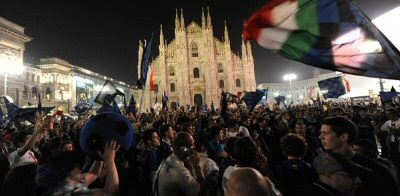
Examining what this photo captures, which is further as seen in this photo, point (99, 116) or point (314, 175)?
point (314, 175)

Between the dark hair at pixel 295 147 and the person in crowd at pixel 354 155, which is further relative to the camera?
the dark hair at pixel 295 147

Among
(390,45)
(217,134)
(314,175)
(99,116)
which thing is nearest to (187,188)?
(99,116)

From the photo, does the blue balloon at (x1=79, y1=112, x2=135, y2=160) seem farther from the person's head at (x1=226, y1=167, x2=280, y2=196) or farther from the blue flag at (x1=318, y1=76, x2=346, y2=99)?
the blue flag at (x1=318, y1=76, x2=346, y2=99)

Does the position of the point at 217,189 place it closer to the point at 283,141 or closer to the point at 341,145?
the point at 283,141

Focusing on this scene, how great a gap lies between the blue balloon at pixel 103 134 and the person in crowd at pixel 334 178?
4.86 feet

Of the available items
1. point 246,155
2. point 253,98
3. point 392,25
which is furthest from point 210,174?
point 392,25

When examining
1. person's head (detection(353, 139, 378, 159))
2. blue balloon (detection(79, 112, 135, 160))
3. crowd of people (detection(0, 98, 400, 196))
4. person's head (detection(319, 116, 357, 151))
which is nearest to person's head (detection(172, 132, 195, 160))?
crowd of people (detection(0, 98, 400, 196))

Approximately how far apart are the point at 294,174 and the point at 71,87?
6155cm

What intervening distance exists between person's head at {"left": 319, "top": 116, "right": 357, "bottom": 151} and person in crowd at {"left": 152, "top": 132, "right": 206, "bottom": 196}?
139 centimetres

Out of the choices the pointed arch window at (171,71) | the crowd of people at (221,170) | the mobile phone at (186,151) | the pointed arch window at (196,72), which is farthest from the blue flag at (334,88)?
the pointed arch window at (171,71)

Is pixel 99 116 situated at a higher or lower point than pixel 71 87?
lower

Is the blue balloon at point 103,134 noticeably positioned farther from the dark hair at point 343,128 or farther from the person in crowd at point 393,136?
the person in crowd at point 393,136

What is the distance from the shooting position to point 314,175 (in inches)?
122

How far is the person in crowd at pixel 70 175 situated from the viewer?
88.7 inches
